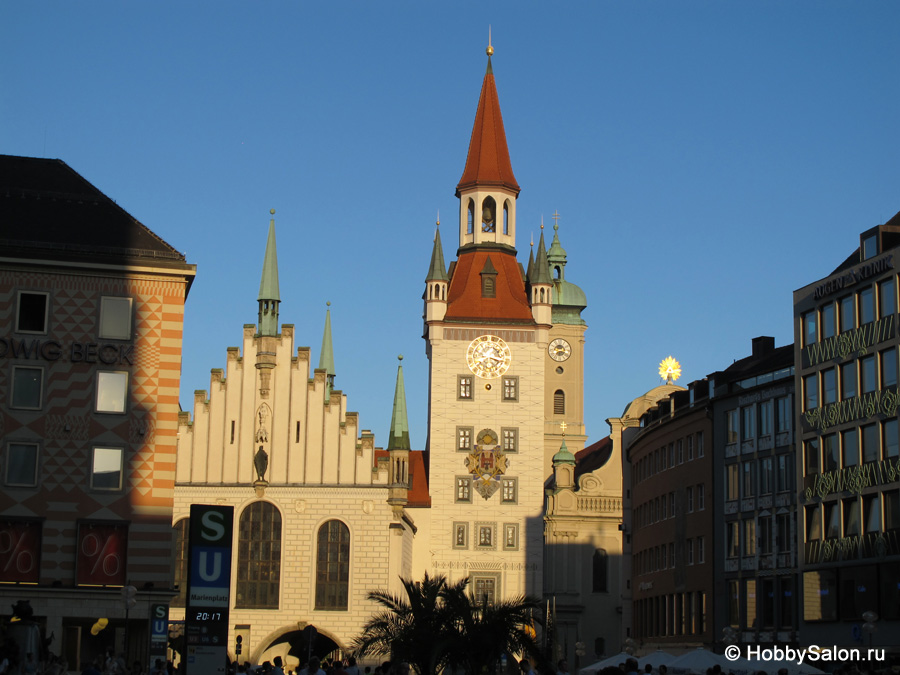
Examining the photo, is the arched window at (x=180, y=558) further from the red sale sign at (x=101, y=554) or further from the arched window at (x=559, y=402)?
the arched window at (x=559, y=402)

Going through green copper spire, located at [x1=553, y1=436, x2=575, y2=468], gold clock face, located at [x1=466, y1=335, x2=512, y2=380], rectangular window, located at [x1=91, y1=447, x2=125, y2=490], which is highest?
gold clock face, located at [x1=466, y1=335, x2=512, y2=380]

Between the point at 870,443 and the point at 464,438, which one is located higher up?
the point at 464,438

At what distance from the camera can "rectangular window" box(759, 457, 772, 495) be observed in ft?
196

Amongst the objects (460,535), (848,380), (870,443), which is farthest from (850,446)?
(460,535)

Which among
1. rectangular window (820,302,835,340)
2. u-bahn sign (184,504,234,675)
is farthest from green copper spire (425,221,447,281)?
u-bahn sign (184,504,234,675)

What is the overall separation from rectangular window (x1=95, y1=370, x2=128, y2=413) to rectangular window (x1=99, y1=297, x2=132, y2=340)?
122 centimetres

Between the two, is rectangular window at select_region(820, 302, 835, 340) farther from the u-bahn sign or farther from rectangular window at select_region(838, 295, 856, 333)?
the u-bahn sign

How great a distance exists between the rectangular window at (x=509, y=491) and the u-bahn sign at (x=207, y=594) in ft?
210

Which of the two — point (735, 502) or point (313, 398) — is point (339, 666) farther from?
point (313, 398)

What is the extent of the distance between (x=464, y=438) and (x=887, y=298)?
40021 millimetres

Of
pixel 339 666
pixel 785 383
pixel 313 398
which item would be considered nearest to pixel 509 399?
pixel 313 398

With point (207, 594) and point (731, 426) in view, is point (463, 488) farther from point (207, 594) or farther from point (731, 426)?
point (207, 594)

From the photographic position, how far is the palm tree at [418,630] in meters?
38.1

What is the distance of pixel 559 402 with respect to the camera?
114625mm
